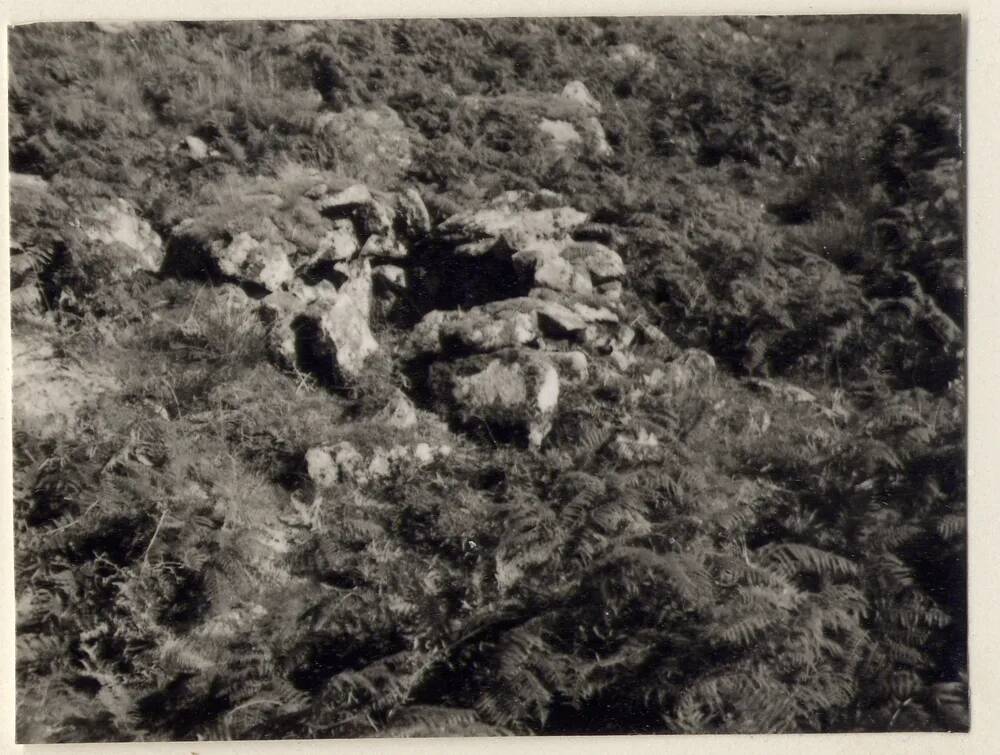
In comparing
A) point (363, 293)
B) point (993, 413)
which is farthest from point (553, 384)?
point (993, 413)

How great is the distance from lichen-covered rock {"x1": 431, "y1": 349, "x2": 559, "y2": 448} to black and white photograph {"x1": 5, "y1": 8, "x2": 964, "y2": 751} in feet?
0.07

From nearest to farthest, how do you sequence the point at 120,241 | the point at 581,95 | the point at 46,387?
the point at 46,387 → the point at 120,241 → the point at 581,95

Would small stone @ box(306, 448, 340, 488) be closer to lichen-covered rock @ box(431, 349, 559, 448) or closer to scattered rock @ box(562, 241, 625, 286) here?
lichen-covered rock @ box(431, 349, 559, 448)

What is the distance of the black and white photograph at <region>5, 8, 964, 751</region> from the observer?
4.90 m

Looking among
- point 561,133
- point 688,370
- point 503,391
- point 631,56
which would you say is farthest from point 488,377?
point 631,56

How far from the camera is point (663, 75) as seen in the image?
5.12 meters

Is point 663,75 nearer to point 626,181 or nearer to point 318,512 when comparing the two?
point 626,181

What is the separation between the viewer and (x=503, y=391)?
5.04 metres

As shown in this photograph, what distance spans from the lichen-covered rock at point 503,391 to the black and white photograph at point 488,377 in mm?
22

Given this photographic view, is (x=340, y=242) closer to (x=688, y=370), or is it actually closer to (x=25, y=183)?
(x=25, y=183)

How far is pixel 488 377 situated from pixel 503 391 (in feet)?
0.42

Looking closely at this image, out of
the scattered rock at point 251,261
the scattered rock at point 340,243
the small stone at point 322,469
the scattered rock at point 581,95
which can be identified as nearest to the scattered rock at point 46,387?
the scattered rock at point 251,261

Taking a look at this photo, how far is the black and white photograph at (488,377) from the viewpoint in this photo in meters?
4.90

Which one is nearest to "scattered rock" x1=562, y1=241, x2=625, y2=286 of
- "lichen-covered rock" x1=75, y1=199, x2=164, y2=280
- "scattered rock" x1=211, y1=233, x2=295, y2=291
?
"scattered rock" x1=211, y1=233, x2=295, y2=291
